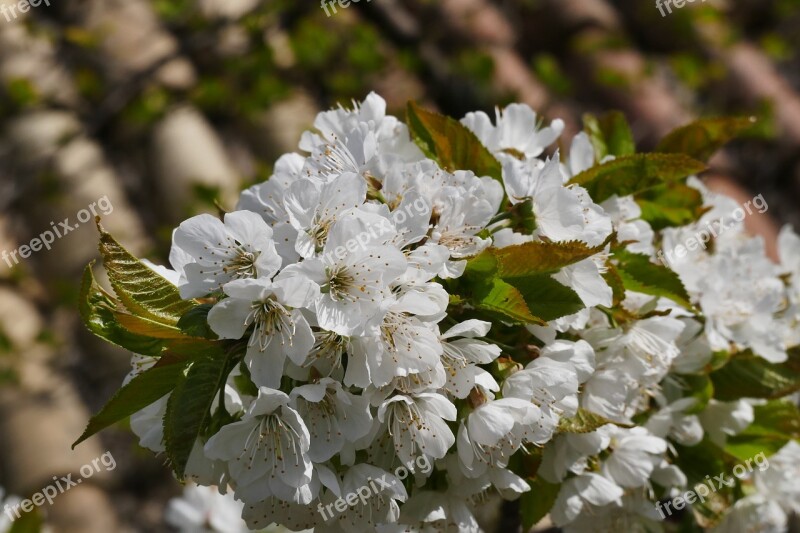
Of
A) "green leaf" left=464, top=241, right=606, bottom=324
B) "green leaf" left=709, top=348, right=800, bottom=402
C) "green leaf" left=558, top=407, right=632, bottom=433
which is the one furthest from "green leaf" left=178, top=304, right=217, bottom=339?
"green leaf" left=709, top=348, right=800, bottom=402

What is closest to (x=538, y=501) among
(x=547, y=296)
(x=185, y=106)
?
(x=547, y=296)

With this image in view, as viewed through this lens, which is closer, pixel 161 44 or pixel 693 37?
pixel 161 44

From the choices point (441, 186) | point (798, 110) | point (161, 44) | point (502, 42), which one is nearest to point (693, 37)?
point (798, 110)

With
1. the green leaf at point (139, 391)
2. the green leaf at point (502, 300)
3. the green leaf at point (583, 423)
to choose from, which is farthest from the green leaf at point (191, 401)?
the green leaf at point (583, 423)

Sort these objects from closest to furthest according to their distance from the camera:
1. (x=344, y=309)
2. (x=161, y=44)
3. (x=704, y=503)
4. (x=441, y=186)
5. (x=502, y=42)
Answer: (x=344, y=309) < (x=441, y=186) < (x=704, y=503) < (x=161, y=44) < (x=502, y=42)

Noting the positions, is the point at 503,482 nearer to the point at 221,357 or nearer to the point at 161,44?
the point at 221,357

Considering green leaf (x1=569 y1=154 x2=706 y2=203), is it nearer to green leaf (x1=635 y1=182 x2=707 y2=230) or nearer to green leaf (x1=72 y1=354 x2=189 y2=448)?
green leaf (x1=635 y1=182 x2=707 y2=230)

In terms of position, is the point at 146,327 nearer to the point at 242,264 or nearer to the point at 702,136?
the point at 242,264
